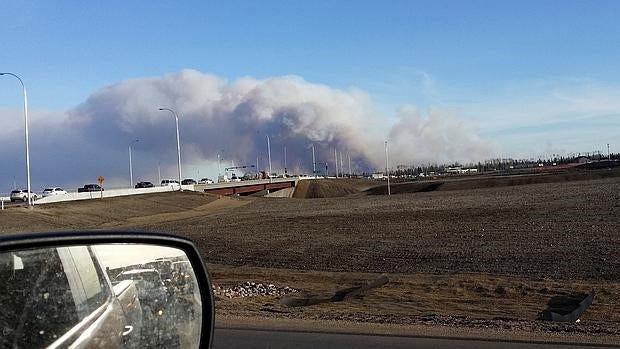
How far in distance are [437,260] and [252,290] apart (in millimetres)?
8560

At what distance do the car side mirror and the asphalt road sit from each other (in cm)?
694

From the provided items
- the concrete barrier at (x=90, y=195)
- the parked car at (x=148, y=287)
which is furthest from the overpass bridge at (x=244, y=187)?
the parked car at (x=148, y=287)

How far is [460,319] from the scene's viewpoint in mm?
13500

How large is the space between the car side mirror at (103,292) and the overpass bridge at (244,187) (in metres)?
103

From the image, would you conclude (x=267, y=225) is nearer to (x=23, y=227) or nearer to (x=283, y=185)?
(x=23, y=227)

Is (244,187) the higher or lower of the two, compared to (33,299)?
higher

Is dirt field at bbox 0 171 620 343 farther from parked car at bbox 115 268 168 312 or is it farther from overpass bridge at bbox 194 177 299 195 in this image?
overpass bridge at bbox 194 177 299 195

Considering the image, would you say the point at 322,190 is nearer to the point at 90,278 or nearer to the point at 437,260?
the point at 437,260

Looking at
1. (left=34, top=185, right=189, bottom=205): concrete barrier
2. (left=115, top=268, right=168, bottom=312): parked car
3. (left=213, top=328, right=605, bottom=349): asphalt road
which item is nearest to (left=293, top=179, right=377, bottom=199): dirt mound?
(left=34, top=185, right=189, bottom=205): concrete barrier

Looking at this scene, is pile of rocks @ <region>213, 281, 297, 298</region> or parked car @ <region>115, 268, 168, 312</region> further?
pile of rocks @ <region>213, 281, 297, 298</region>

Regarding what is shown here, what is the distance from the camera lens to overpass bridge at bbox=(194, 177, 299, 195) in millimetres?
111500

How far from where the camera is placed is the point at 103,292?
335 centimetres

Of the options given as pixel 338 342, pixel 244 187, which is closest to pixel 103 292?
pixel 338 342

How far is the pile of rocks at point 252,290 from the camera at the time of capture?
1945 cm
